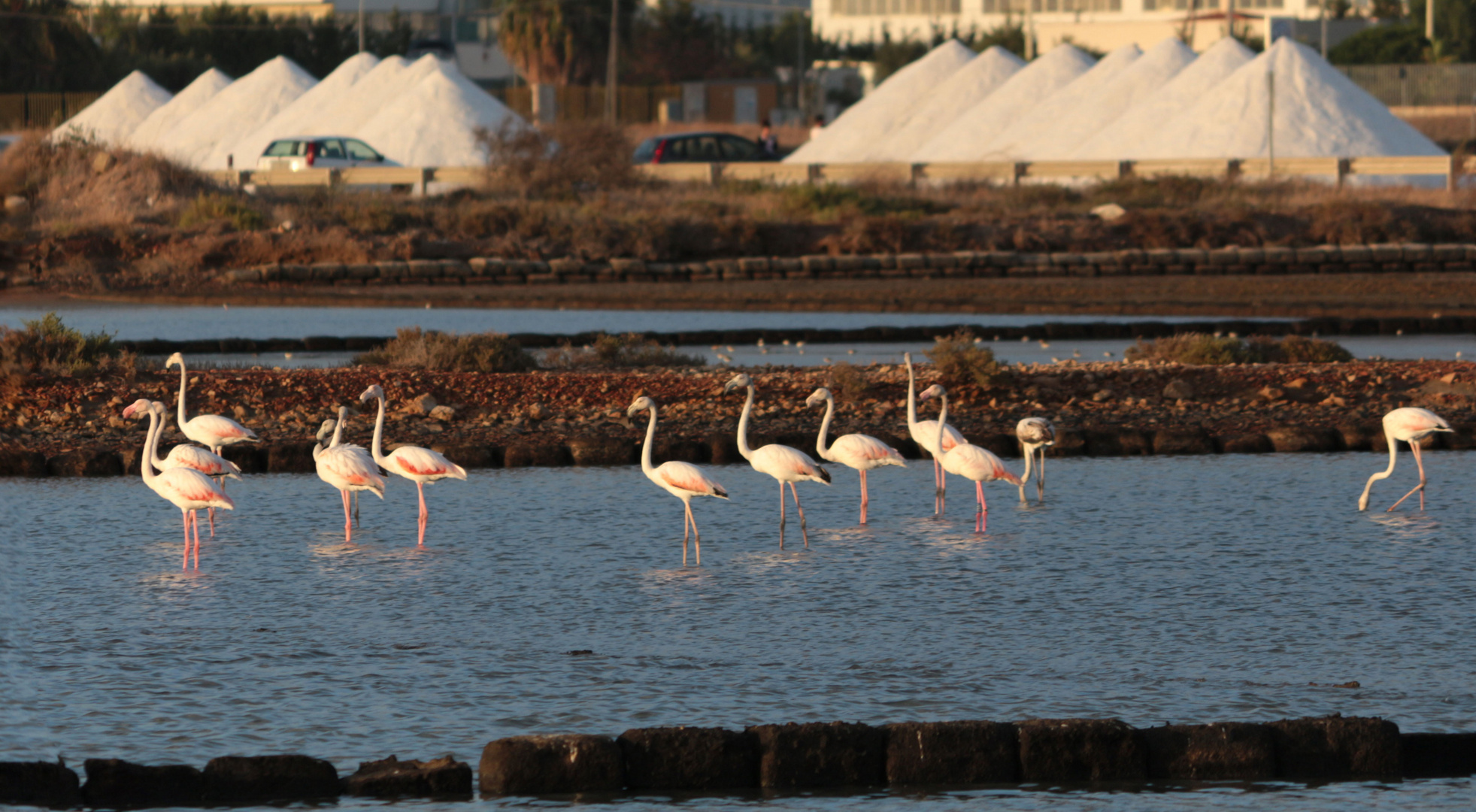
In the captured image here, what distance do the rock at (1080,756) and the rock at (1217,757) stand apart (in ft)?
0.20

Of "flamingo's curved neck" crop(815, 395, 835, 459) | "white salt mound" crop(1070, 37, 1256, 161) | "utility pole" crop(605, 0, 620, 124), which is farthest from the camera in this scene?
"utility pole" crop(605, 0, 620, 124)

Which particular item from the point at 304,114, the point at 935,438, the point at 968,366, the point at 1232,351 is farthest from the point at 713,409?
the point at 304,114

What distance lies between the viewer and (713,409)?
1609 centimetres

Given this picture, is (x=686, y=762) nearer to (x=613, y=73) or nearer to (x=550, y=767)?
(x=550, y=767)

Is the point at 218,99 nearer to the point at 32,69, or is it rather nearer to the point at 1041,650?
the point at 32,69

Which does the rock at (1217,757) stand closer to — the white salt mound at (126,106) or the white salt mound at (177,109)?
the white salt mound at (177,109)

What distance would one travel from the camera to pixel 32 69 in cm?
7706

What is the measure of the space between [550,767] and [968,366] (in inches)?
420

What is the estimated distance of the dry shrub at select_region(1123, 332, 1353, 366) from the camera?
18.7 meters

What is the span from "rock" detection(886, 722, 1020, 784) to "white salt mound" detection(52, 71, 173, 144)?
6490 centimetres

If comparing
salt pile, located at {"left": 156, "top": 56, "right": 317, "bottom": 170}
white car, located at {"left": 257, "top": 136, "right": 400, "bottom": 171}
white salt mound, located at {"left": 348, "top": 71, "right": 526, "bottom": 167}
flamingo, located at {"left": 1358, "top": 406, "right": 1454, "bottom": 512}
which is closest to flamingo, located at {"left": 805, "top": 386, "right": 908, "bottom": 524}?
flamingo, located at {"left": 1358, "top": 406, "right": 1454, "bottom": 512}

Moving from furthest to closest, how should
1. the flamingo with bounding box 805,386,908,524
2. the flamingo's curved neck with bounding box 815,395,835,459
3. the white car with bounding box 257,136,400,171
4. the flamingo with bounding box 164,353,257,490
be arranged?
the white car with bounding box 257,136,400,171 < the flamingo with bounding box 164,353,257,490 < the flamingo's curved neck with bounding box 815,395,835,459 < the flamingo with bounding box 805,386,908,524

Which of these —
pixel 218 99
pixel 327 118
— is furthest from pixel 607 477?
pixel 218 99

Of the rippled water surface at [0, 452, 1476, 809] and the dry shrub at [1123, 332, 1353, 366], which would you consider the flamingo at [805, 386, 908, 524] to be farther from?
the dry shrub at [1123, 332, 1353, 366]
